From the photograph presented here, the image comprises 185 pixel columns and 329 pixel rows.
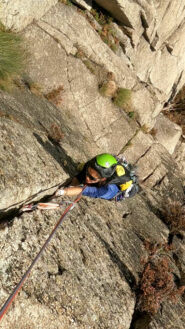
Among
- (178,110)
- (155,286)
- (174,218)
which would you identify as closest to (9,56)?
(155,286)

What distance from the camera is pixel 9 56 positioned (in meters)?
8.23

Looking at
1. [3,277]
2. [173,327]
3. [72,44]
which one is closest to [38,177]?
[3,277]

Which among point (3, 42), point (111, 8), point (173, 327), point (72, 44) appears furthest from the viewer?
point (111, 8)

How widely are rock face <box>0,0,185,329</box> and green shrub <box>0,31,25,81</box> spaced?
0.56m

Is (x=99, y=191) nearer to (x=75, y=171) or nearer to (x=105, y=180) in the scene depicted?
(x=105, y=180)

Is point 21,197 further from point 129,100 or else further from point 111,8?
point 111,8

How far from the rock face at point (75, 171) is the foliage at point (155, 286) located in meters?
0.21

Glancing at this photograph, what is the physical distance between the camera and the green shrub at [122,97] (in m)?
13.3

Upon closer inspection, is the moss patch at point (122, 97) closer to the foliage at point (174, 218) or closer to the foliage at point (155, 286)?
the foliage at point (174, 218)

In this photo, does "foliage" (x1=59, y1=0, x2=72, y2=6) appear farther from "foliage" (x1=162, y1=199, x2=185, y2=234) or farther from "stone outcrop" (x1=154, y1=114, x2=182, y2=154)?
"foliage" (x1=162, y1=199, x2=185, y2=234)

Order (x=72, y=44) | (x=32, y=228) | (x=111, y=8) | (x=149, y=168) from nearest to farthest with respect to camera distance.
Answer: (x=32, y=228)
(x=72, y=44)
(x=149, y=168)
(x=111, y=8)

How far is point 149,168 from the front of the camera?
13352 mm

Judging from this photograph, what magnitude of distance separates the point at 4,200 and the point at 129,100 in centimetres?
1096

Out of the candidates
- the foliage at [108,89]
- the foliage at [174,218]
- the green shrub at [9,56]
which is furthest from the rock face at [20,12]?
the foliage at [174,218]
